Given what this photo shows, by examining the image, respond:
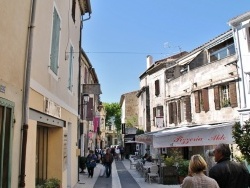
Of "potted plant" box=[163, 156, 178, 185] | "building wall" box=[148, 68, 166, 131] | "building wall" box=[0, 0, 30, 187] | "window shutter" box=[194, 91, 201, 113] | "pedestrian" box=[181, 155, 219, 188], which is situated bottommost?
"potted plant" box=[163, 156, 178, 185]

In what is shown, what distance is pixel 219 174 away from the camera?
4.39 m

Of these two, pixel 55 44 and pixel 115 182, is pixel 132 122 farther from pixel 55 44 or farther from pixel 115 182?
pixel 55 44

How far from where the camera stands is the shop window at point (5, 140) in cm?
503

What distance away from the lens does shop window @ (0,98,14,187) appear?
5.03m

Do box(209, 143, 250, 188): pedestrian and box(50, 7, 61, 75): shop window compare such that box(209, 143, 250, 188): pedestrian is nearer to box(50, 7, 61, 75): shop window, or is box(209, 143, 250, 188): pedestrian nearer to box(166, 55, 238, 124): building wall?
box(50, 7, 61, 75): shop window

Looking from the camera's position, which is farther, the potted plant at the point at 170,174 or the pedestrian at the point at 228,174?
the potted plant at the point at 170,174

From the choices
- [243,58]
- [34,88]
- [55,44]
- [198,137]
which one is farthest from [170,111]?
[34,88]

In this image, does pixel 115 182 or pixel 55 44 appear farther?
pixel 115 182

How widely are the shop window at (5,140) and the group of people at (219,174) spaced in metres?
2.80

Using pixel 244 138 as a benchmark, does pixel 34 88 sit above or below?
above

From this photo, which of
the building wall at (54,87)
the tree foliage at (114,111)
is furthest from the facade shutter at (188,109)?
the tree foliage at (114,111)

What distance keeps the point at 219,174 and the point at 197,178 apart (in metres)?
0.50

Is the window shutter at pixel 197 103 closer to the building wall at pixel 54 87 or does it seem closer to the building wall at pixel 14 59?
the building wall at pixel 54 87

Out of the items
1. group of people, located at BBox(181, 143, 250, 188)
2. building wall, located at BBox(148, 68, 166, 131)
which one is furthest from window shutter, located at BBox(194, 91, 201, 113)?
group of people, located at BBox(181, 143, 250, 188)
